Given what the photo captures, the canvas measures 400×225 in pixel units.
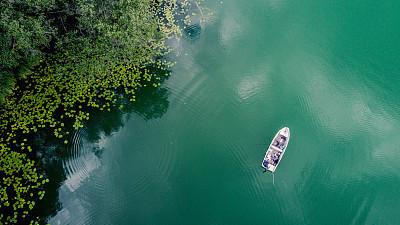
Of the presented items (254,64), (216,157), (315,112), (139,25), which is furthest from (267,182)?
(139,25)

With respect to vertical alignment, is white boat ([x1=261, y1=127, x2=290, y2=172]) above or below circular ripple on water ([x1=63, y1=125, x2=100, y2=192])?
above

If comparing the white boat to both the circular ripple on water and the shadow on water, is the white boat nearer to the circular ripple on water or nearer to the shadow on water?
the shadow on water

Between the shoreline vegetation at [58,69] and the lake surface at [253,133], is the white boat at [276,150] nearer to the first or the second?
the lake surface at [253,133]

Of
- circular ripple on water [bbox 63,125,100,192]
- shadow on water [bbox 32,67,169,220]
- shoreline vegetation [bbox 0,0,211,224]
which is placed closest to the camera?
shoreline vegetation [bbox 0,0,211,224]

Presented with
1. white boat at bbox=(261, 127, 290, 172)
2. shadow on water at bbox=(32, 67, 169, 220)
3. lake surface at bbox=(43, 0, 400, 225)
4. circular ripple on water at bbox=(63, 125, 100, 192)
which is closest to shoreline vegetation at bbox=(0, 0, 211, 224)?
shadow on water at bbox=(32, 67, 169, 220)

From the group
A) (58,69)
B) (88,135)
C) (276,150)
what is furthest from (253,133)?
(58,69)

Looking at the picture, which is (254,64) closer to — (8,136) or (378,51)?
(378,51)

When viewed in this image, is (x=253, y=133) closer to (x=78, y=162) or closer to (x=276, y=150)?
(x=276, y=150)
